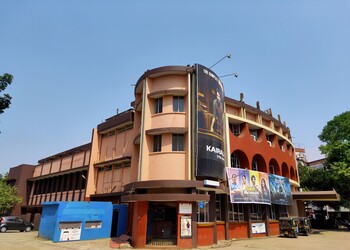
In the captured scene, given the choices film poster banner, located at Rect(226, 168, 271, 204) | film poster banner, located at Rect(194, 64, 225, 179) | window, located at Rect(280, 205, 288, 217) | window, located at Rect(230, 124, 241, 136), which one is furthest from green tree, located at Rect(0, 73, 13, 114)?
window, located at Rect(280, 205, 288, 217)

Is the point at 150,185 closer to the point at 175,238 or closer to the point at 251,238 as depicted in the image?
the point at 175,238

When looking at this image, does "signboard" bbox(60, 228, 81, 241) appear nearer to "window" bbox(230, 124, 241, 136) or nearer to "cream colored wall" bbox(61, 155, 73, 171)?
"cream colored wall" bbox(61, 155, 73, 171)

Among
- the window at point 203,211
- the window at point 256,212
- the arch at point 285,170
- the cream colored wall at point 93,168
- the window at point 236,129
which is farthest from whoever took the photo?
the arch at point 285,170

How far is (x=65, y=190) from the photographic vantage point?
123ft

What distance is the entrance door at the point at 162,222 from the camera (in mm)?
21156

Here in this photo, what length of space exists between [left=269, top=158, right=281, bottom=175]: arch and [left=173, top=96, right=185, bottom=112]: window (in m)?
16.9

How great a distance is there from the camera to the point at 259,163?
32344 millimetres

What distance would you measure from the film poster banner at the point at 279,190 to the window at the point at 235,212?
150 inches

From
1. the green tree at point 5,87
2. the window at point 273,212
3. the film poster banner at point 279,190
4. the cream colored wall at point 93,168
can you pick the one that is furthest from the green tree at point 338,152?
the green tree at point 5,87

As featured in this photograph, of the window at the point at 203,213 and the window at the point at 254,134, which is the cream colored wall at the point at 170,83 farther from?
the window at the point at 254,134

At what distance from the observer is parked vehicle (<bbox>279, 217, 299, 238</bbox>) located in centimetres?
2791

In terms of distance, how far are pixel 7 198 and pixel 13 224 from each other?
10.8m

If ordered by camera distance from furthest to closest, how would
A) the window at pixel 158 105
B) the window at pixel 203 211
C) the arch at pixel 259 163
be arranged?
the arch at pixel 259 163
the window at pixel 158 105
the window at pixel 203 211

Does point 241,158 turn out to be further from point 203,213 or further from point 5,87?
point 5,87
